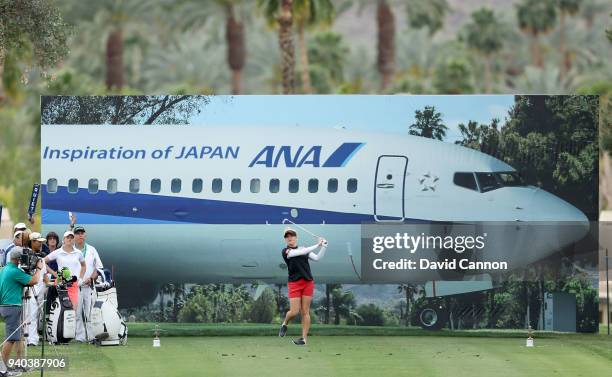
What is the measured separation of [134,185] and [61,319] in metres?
4.52

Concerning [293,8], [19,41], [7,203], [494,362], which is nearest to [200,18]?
[7,203]

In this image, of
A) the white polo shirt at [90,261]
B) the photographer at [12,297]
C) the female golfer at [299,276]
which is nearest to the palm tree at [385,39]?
the white polo shirt at [90,261]

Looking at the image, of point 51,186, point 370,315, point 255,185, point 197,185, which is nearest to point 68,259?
point 51,186

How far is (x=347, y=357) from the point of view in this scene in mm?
24891

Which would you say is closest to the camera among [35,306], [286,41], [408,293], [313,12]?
[35,306]

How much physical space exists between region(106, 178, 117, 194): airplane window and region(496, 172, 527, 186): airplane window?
22.9 ft

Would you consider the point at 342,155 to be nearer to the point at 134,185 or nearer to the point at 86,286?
the point at 134,185

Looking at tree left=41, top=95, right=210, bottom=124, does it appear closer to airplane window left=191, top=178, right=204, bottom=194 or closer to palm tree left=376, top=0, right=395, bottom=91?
airplane window left=191, top=178, right=204, bottom=194

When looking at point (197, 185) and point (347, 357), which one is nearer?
point (347, 357)

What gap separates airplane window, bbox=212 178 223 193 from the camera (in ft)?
100

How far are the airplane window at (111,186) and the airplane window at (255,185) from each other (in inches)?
99.7

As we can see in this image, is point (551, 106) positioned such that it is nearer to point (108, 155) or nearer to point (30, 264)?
point (108, 155)

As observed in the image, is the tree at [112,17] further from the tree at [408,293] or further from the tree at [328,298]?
the tree at [408,293]

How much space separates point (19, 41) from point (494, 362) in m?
11.7
